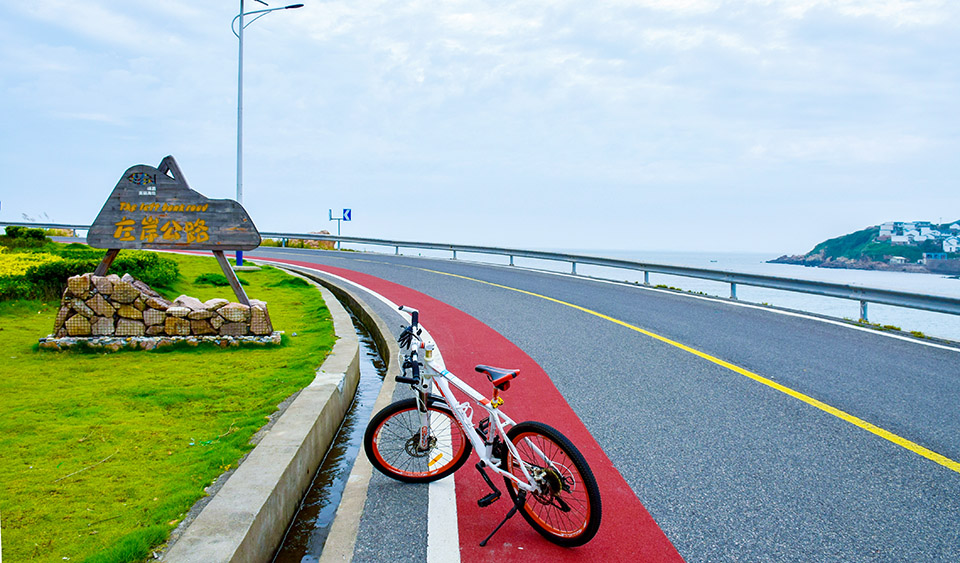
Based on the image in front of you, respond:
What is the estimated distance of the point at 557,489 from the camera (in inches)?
136

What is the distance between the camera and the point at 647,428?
5.19 meters

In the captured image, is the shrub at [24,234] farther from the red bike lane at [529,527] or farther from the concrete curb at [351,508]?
the red bike lane at [529,527]

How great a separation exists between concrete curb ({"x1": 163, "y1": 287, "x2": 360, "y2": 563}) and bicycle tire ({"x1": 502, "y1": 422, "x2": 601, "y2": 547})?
4.72 feet

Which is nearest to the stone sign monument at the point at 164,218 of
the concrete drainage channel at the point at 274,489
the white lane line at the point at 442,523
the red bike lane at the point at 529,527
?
the concrete drainage channel at the point at 274,489

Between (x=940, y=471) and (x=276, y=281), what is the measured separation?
1479 centimetres

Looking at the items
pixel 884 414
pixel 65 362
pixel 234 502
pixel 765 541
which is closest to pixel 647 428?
pixel 765 541

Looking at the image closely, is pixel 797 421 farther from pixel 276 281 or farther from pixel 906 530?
pixel 276 281

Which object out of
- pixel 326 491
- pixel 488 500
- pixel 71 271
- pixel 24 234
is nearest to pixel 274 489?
pixel 326 491

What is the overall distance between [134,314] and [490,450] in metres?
6.46

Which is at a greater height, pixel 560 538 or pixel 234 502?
pixel 234 502

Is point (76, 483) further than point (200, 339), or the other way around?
point (200, 339)

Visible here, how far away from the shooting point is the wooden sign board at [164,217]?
8.45 meters

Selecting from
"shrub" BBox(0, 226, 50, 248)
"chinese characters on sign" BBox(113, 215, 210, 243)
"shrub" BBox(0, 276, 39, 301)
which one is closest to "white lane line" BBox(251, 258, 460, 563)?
"chinese characters on sign" BBox(113, 215, 210, 243)

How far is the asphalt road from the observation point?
3.47 meters
